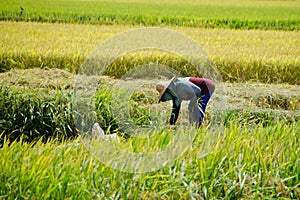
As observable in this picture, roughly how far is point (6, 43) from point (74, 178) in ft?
22.3

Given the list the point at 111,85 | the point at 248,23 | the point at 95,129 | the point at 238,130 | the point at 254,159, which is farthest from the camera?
the point at 248,23

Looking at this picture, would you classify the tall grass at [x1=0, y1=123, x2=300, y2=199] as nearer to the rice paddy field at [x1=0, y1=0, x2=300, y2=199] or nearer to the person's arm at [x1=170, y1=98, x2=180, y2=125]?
the rice paddy field at [x1=0, y1=0, x2=300, y2=199]

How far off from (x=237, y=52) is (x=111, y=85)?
3.44m

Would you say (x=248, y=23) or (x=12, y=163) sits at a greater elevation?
(x=12, y=163)

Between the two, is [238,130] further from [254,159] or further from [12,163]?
[12,163]

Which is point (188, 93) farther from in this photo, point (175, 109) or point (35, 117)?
point (35, 117)

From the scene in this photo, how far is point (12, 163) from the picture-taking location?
321 cm

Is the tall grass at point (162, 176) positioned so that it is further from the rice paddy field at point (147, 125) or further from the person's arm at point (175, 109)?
the person's arm at point (175, 109)

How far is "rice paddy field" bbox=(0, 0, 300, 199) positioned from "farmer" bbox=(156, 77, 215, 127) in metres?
0.27

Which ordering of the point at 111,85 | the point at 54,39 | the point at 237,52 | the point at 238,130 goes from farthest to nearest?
the point at 54,39, the point at 237,52, the point at 111,85, the point at 238,130

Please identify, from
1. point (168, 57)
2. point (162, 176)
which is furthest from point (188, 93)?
point (168, 57)

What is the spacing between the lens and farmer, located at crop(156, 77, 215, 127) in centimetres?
501

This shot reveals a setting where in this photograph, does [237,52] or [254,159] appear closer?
[254,159]

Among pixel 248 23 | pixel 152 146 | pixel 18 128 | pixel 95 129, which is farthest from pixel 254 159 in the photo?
pixel 248 23
